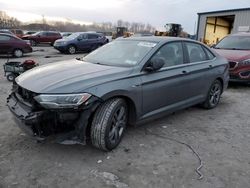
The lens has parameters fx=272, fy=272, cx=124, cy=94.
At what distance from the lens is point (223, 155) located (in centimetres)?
377

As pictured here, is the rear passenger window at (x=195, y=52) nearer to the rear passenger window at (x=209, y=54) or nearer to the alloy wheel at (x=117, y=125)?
the rear passenger window at (x=209, y=54)

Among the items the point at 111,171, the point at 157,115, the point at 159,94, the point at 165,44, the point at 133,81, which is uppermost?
the point at 165,44

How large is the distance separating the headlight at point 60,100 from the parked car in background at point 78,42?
16207 millimetres

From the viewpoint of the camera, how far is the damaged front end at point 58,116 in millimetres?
3152

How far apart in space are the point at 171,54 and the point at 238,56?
4.29m

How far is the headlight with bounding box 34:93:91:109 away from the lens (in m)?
3.14

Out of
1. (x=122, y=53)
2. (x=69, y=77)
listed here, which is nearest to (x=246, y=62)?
(x=122, y=53)

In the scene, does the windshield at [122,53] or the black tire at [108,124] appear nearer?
the black tire at [108,124]

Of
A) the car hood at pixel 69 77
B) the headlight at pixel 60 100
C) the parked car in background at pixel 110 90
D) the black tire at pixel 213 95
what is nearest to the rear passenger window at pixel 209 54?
the parked car in background at pixel 110 90

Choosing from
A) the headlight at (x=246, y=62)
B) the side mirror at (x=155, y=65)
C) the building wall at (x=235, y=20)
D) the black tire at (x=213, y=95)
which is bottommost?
the black tire at (x=213, y=95)

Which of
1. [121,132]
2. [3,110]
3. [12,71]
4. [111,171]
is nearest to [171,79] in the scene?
[121,132]

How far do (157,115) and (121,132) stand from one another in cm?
75

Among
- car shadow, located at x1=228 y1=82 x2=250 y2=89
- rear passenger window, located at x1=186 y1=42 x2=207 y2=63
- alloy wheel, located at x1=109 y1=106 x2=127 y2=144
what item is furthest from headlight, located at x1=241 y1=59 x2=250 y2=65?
alloy wheel, located at x1=109 y1=106 x2=127 y2=144

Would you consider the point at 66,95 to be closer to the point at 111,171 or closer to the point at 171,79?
the point at 111,171
